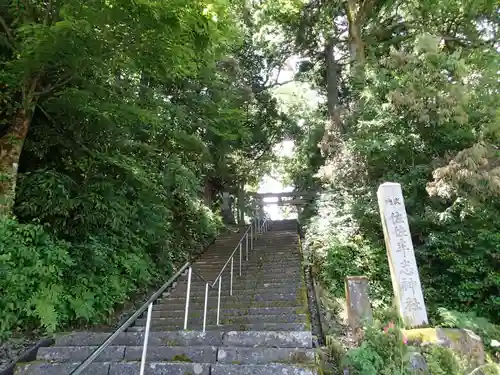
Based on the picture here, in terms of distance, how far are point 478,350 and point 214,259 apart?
5.68 m

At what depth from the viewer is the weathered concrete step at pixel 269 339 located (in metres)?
3.42

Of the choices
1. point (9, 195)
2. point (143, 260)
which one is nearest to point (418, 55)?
point (143, 260)

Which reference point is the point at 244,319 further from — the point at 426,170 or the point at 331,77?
the point at 331,77

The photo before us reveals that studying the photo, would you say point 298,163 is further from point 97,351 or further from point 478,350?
point 97,351

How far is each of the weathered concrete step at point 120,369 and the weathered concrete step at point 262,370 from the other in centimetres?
11

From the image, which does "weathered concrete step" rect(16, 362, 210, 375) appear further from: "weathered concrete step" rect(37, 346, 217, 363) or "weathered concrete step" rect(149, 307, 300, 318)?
"weathered concrete step" rect(149, 307, 300, 318)

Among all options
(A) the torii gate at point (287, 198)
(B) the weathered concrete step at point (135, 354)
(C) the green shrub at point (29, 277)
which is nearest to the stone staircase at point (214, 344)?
(B) the weathered concrete step at point (135, 354)

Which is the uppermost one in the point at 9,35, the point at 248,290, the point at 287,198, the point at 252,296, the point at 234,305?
the point at 287,198

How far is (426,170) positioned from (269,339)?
5466mm

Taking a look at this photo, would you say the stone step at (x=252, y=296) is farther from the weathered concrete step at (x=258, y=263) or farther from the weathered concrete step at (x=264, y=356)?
the weathered concrete step at (x=264, y=356)

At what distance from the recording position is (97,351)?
2088 millimetres

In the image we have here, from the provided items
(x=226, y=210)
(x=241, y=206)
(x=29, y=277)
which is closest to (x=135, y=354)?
(x=29, y=277)

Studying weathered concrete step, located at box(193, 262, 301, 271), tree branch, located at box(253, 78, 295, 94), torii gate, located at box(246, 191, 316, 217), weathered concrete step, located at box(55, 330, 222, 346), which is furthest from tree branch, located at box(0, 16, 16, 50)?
tree branch, located at box(253, 78, 295, 94)

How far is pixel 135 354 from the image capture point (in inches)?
128
